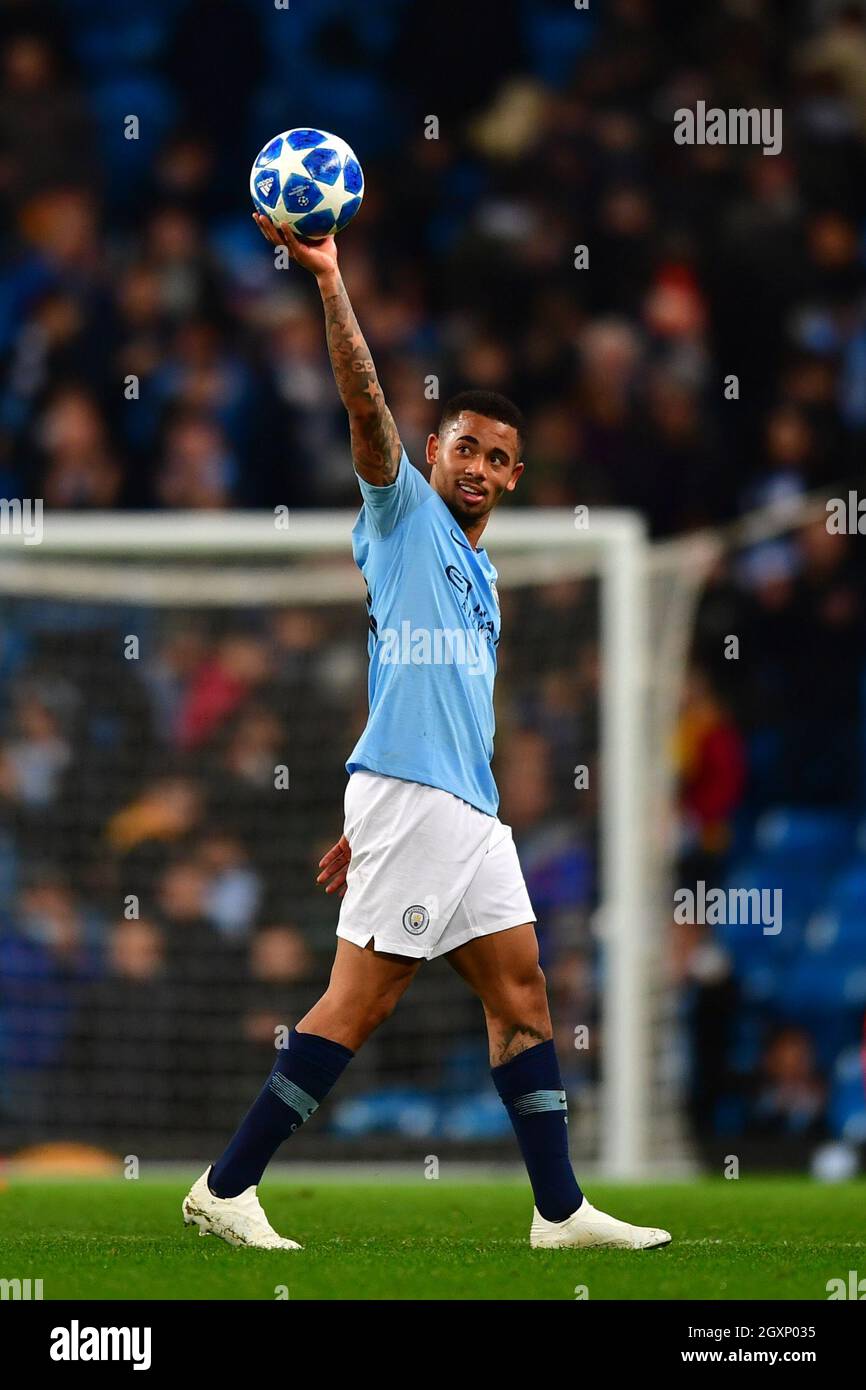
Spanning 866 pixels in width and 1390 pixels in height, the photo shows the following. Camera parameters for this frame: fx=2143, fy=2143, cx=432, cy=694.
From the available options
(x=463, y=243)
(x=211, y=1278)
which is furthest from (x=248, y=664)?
(x=211, y=1278)

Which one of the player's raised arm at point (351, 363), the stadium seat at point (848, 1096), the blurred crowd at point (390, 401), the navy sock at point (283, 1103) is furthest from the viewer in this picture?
the stadium seat at point (848, 1096)

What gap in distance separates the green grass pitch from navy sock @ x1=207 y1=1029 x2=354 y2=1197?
0.63 ft

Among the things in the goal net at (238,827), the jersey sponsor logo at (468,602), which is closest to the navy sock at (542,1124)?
the jersey sponsor logo at (468,602)

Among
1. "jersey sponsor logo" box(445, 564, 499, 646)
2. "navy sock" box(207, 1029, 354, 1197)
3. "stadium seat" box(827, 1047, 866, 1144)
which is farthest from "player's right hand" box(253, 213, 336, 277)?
"stadium seat" box(827, 1047, 866, 1144)

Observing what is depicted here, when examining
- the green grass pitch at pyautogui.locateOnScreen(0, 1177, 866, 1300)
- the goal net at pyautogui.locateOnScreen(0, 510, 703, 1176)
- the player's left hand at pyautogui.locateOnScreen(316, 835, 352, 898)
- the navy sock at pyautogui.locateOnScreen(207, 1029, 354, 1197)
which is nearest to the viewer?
the green grass pitch at pyautogui.locateOnScreen(0, 1177, 866, 1300)

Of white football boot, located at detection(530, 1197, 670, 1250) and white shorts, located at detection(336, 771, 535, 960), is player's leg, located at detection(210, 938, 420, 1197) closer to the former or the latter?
white shorts, located at detection(336, 771, 535, 960)

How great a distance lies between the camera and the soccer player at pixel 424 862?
5070 millimetres

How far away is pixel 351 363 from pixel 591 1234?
2.14 m

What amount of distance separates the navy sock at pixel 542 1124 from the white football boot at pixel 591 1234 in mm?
23

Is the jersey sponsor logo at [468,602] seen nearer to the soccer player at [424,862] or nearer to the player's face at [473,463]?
the soccer player at [424,862]

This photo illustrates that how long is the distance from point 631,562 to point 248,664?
7.00 ft

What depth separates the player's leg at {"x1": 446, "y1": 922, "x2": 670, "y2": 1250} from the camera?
5148 mm

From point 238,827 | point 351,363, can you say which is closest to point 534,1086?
point 351,363

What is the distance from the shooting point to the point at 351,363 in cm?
489
